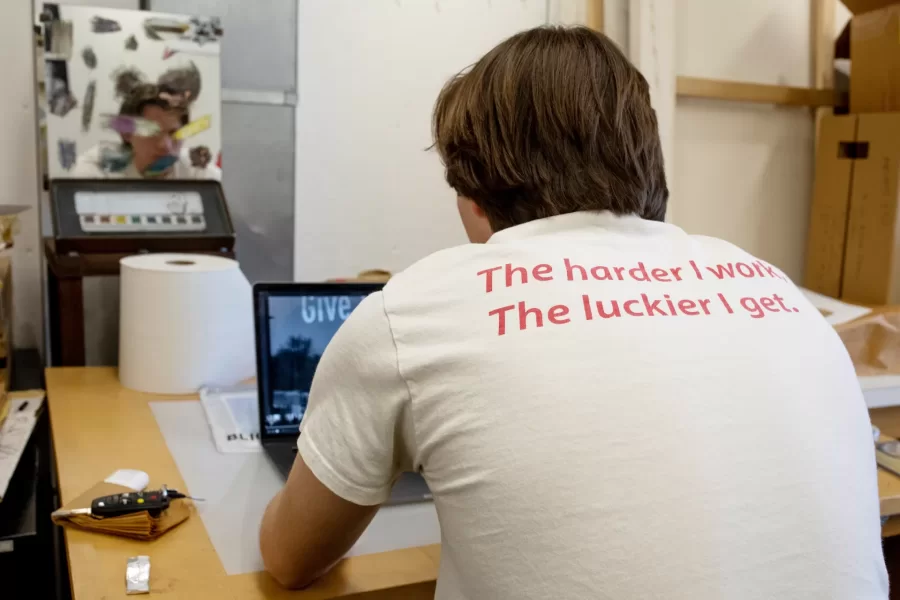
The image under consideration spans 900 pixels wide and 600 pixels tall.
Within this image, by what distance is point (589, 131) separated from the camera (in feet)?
2.57

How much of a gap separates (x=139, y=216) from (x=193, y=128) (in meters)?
0.23

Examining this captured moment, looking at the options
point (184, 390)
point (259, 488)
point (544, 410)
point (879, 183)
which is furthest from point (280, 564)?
point (879, 183)

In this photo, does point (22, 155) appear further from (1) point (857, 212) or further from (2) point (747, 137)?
(1) point (857, 212)

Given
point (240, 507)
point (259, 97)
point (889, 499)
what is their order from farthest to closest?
point (259, 97) < point (889, 499) < point (240, 507)

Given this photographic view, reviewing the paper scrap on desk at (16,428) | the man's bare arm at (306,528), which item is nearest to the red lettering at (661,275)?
the man's bare arm at (306,528)

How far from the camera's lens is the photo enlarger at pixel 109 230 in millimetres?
1517

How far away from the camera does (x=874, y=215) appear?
7.10 ft

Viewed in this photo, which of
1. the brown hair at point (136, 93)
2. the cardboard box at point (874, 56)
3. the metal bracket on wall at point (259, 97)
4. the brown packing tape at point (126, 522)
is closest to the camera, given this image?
the brown packing tape at point (126, 522)

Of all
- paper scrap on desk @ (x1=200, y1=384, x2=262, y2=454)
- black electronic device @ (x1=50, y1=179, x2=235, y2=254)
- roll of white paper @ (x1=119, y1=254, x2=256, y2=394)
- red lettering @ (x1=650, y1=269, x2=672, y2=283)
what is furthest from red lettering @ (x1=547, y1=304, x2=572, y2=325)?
black electronic device @ (x1=50, y1=179, x2=235, y2=254)

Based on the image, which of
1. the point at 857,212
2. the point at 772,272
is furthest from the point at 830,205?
the point at 772,272

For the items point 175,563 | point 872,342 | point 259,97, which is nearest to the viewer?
point 175,563

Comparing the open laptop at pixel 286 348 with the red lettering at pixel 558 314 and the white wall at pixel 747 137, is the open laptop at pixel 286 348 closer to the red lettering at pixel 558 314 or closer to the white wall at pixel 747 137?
the red lettering at pixel 558 314

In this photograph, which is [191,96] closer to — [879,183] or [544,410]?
[544,410]

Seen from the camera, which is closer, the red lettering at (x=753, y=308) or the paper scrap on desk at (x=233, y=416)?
the red lettering at (x=753, y=308)
